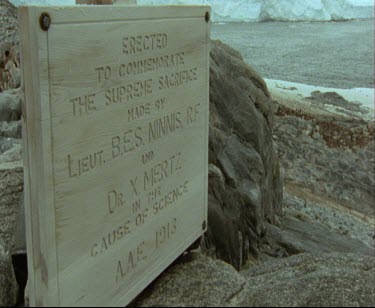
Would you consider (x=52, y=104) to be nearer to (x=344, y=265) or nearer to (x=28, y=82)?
(x=28, y=82)

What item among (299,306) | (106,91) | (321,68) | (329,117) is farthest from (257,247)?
(321,68)

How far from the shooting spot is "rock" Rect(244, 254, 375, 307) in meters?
2.76

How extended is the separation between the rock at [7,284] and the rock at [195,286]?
68cm

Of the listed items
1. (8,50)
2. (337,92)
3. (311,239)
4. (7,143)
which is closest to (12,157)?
(7,143)

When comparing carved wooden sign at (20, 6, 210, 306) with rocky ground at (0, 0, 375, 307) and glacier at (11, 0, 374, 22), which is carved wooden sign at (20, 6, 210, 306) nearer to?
rocky ground at (0, 0, 375, 307)

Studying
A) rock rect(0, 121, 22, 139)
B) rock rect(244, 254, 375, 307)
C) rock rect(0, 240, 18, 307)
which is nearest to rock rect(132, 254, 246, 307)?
rock rect(244, 254, 375, 307)

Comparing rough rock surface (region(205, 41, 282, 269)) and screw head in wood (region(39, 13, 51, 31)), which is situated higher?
screw head in wood (region(39, 13, 51, 31))

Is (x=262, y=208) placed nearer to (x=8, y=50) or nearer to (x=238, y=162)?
(x=238, y=162)

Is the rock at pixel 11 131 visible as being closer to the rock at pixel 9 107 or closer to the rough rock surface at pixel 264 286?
the rock at pixel 9 107

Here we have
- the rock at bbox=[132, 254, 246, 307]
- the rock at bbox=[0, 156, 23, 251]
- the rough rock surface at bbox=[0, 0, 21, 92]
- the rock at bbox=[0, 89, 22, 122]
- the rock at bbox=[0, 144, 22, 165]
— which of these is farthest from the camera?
the rough rock surface at bbox=[0, 0, 21, 92]

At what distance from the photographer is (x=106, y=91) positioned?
2393 mm

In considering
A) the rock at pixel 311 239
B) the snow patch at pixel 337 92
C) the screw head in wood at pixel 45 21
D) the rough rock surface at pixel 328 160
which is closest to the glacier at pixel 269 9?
the snow patch at pixel 337 92

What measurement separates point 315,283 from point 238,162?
3.75 meters

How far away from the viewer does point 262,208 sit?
7.01 meters
